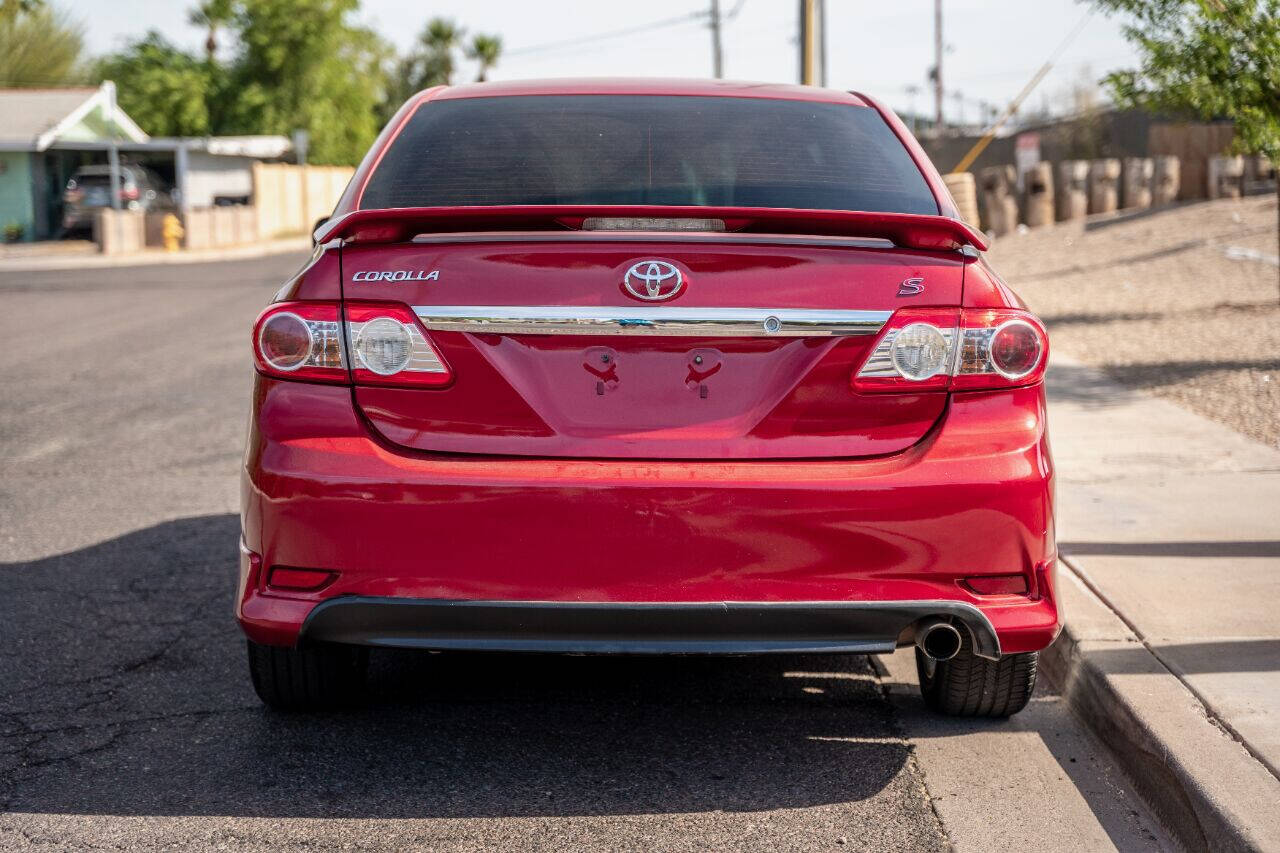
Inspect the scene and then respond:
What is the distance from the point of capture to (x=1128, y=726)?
368 centimetres

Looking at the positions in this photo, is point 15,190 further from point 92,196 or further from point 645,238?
point 645,238

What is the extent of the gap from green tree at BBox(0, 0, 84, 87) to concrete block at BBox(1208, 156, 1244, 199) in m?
66.3

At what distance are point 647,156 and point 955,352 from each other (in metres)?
1.10

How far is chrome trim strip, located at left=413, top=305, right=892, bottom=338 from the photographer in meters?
3.26

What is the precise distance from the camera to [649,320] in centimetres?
326

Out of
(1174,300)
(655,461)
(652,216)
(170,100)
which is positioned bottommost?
(1174,300)

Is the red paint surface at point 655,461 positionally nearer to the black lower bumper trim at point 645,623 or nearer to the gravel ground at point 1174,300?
the black lower bumper trim at point 645,623

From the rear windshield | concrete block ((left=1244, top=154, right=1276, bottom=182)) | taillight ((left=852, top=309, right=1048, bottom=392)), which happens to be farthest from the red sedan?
concrete block ((left=1244, top=154, right=1276, bottom=182))

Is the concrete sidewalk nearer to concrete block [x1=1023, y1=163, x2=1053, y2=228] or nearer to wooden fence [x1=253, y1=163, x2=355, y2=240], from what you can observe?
concrete block [x1=1023, y1=163, x2=1053, y2=228]

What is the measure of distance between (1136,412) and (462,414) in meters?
6.13

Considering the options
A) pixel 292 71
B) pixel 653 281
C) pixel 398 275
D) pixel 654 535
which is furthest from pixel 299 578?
pixel 292 71

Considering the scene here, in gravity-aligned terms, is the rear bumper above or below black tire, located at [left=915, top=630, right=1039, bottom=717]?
above

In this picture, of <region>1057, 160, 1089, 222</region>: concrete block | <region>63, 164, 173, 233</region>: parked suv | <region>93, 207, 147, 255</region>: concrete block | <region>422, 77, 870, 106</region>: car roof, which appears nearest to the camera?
<region>422, 77, 870, 106</region>: car roof

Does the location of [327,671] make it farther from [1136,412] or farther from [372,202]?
[1136,412]
